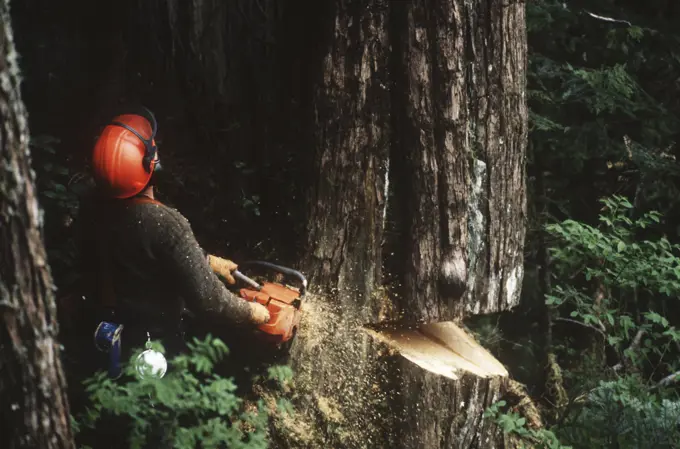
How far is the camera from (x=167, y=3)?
4074mm

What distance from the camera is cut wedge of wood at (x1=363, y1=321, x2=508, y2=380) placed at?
3.58 metres

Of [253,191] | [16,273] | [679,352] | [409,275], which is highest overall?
[16,273]

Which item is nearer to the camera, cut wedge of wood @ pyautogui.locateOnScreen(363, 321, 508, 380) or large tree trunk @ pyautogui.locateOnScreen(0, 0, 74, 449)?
large tree trunk @ pyautogui.locateOnScreen(0, 0, 74, 449)

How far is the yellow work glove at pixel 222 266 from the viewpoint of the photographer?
3570mm

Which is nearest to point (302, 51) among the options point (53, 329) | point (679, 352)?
point (53, 329)

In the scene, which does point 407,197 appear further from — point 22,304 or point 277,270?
point 22,304

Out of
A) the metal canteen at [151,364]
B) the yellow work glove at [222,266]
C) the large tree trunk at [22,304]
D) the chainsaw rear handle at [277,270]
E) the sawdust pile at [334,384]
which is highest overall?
the large tree trunk at [22,304]

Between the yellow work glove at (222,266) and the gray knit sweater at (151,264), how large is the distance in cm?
23

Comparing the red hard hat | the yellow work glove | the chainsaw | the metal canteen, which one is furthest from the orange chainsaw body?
the red hard hat

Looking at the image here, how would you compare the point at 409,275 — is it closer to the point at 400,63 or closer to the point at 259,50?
the point at 400,63

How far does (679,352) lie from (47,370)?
478 cm

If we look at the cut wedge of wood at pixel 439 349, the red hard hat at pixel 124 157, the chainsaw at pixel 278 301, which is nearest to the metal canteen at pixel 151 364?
the chainsaw at pixel 278 301

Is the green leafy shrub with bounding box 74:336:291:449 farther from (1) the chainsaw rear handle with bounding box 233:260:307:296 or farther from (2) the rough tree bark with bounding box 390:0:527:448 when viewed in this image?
(2) the rough tree bark with bounding box 390:0:527:448

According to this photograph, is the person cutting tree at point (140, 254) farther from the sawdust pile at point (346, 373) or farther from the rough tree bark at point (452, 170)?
the rough tree bark at point (452, 170)
